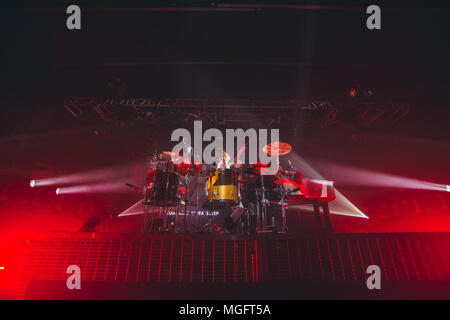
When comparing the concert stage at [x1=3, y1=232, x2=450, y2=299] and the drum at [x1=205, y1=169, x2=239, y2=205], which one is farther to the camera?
the drum at [x1=205, y1=169, x2=239, y2=205]

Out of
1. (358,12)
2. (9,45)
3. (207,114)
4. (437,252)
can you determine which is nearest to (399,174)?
(437,252)

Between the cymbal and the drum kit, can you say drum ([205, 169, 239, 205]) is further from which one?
the cymbal

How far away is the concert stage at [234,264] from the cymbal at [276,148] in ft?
12.7

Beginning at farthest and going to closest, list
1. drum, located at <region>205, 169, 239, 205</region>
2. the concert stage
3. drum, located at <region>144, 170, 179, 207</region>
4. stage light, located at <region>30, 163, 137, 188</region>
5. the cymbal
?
the cymbal < stage light, located at <region>30, 163, 137, 188</region> < drum, located at <region>205, 169, 239, 205</region> < drum, located at <region>144, 170, 179, 207</region> < the concert stage

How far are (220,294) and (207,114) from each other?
14.2 ft

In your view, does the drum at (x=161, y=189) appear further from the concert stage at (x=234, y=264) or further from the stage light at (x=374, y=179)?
the stage light at (x=374, y=179)

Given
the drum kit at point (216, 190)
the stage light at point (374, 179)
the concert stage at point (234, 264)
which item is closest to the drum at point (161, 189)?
the drum kit at point (216, 190)

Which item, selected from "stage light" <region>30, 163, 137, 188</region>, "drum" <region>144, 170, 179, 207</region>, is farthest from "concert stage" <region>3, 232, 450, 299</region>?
"stage light" <region>30, 163, 137, 188</region>

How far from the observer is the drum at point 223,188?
443 centimetres

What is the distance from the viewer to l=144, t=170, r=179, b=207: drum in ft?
13.9

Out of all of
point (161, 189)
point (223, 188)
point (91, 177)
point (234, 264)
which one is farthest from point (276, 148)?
point (91, 177)

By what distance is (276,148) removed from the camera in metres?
6.82

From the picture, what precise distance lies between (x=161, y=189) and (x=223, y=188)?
3.86 feet

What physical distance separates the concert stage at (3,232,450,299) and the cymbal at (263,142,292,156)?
3.87m
